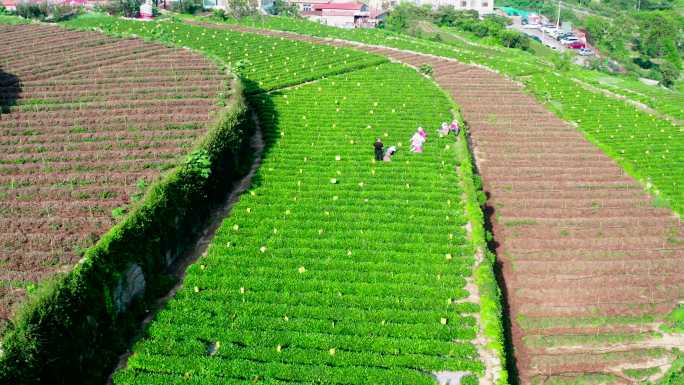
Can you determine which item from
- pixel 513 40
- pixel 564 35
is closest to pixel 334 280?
pixel 513 40

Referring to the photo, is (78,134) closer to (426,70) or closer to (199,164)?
(199,164)

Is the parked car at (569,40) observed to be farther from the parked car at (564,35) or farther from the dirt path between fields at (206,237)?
the dirt path between fields at (206,237)

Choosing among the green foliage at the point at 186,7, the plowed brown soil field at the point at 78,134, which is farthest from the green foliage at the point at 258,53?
the green foliage at the point at 186,7

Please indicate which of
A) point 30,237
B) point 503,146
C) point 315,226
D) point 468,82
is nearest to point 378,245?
point 315,226

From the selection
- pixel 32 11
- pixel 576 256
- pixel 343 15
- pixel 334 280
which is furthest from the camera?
pixel 343 15

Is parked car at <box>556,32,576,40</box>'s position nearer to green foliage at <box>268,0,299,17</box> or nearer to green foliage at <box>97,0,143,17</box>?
green foliage at <box>268,0,299,17</box>

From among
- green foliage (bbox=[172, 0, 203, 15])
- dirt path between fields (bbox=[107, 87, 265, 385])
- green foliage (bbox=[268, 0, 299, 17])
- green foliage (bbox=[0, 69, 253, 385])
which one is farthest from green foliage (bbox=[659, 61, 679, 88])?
green foliage (bbox=[0, 69, 253, 385])
